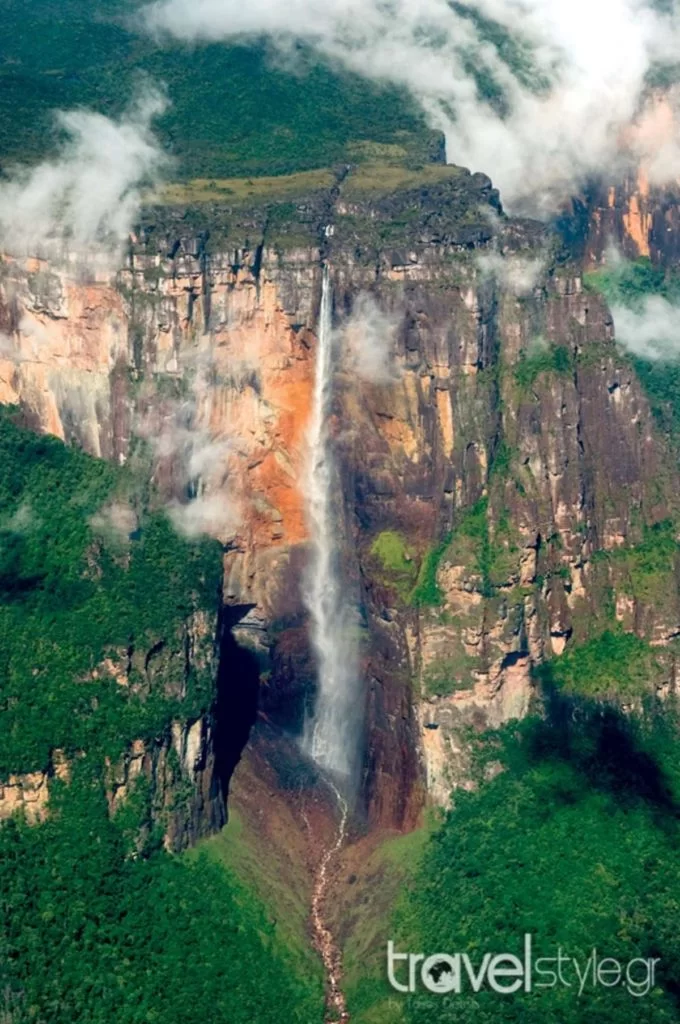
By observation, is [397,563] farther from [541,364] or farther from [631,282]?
[631,282]

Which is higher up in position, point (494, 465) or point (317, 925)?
point (494, 465)

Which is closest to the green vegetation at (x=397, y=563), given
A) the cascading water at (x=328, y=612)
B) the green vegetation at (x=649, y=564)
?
the cascading water at (x=328, y=612)

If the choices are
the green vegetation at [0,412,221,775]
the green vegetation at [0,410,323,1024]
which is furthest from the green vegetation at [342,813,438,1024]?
the green vegetation at [0,412,221,775]

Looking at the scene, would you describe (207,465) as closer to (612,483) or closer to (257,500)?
(257,500)

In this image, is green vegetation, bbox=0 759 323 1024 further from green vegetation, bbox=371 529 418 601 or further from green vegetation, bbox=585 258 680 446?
green vegetation, bbox=585 258 680 446

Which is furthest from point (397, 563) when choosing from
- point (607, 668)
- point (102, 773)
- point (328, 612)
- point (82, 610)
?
point (102, 773)

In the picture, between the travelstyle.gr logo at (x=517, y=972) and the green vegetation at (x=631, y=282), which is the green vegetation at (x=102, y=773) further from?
the green vegetation at (x=631, y=282)

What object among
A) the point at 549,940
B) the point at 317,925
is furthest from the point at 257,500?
the point at 549,940
